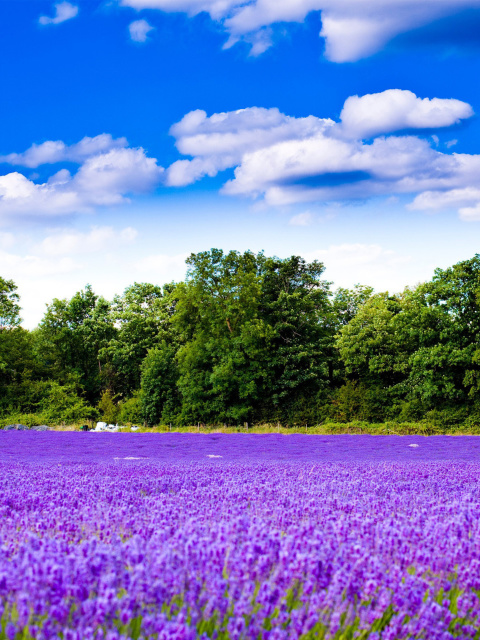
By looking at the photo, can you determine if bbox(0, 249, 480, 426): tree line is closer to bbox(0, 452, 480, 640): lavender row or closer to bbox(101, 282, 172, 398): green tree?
bbox(101, 282, 172, 398): green tree

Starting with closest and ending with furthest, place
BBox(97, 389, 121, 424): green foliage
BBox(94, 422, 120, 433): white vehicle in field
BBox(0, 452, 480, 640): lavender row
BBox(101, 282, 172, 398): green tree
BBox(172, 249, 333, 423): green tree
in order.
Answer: BBox(0, 452, 480, 640): lavender row, BBox(172, 249, 333, 423): green tree, BBox(94, 422, 120, 433): white vehicle in field, BBox(97, 389, 121, 424): green foliage, BBox(101, 282, 172, 398): green tree

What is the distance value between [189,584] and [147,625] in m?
0.35

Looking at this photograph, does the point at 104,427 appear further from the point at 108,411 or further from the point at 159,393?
the point at 108,411

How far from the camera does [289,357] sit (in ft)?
124

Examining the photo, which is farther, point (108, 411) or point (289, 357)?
point (108, 411)

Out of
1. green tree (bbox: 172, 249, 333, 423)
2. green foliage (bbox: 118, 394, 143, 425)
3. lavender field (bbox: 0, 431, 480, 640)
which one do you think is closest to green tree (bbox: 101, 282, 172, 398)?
green foliage (bbox: 118, 394, 143, 425)

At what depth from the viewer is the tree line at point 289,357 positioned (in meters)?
33.4

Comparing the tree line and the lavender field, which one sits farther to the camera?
the tree line

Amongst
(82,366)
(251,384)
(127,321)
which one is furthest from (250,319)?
(82,366)

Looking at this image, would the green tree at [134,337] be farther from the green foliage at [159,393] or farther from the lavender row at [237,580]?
the lavender row at [237,580]

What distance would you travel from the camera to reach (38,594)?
6.52 ft

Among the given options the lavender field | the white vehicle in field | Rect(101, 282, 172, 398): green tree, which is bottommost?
the white vehicle in field

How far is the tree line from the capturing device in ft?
110

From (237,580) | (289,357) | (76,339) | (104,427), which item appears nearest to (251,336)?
(289,357)
